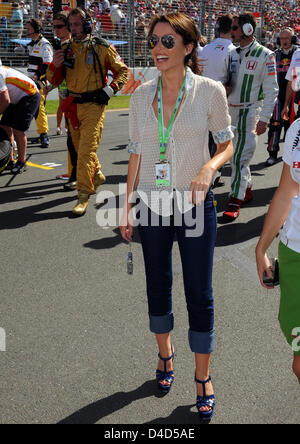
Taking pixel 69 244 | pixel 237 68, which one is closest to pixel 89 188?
pixel 69 244

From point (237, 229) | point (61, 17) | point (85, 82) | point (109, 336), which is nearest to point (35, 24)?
point (61, 17)

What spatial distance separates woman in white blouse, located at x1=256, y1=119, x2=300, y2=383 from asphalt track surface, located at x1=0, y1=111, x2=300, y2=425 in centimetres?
81

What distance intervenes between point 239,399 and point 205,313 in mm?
587

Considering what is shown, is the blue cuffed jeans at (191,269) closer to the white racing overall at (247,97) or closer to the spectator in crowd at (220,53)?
the white racing overall at (247,97)


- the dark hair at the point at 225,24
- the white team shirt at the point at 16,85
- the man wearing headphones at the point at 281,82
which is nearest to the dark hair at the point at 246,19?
the dark hair at the point at 225,24

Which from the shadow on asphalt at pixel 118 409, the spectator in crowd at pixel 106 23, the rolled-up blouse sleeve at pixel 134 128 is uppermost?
the spectator in crowd at pixel 106 23

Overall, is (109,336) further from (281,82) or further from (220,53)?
(281,82)

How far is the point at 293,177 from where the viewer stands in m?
1.97

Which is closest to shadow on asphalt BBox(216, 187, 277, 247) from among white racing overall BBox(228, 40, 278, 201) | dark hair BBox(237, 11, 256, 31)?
white racing overall BBox(228, 40, 278, 201)

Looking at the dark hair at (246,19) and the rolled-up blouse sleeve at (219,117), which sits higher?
the dark hair at (246,19)

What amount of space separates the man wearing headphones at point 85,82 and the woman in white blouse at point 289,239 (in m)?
3.77

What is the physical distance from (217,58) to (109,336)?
3997 mm

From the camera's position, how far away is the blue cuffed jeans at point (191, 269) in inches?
93.5

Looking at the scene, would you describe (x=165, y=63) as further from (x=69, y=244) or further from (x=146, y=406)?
(x=69, y=244)
